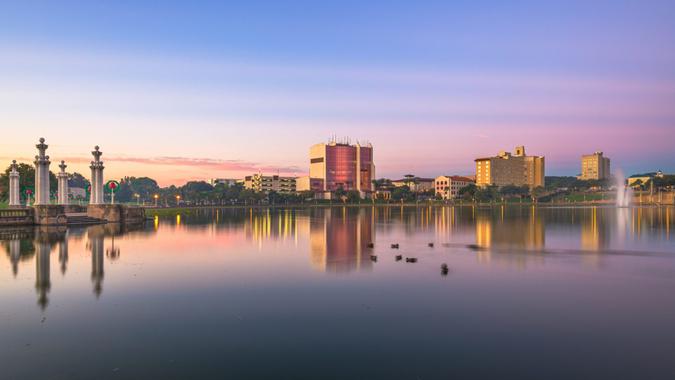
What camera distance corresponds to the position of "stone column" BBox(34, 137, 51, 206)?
66.9 meters

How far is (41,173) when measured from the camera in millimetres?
67250

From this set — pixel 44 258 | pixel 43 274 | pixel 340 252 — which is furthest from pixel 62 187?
pixel 340 252

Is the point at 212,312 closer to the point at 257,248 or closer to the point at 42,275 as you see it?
the point at 42,275

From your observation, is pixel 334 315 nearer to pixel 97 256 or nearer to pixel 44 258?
pixel 97 256

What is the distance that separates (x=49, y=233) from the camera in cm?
5909

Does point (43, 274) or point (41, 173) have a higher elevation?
point (41, 173)

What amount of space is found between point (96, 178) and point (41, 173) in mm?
11574

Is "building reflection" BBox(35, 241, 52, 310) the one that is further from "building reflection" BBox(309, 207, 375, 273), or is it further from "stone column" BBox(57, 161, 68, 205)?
"stone column" BBox(57, 161, 68, 205)

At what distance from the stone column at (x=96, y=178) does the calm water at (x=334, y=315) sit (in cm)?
3672

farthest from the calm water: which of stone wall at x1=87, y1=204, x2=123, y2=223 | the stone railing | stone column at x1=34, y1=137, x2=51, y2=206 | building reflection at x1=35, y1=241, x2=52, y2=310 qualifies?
stone wall at x1=87, y1=204, x2=123, y2=223

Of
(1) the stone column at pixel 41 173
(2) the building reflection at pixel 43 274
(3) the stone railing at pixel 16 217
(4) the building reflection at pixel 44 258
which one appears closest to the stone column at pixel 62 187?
(1) the stone column at pixel 41 173

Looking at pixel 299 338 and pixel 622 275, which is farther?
pixel 622 275

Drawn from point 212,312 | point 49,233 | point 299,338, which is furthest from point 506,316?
point 49,233

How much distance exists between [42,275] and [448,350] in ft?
93.1
